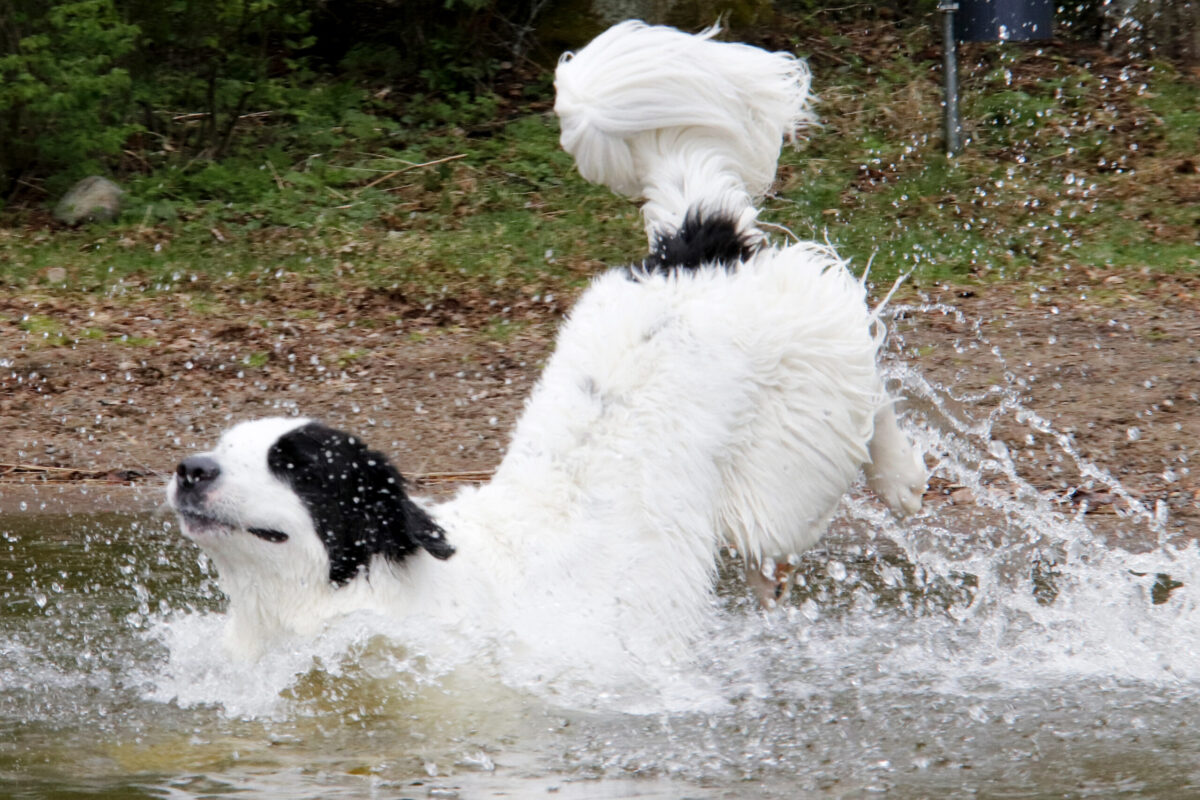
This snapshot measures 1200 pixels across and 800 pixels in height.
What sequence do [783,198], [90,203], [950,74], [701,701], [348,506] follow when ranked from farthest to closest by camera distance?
[950,74]
[90,203]
[783,198]
[701,701]
[348,506]

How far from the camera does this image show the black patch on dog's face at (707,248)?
457cm

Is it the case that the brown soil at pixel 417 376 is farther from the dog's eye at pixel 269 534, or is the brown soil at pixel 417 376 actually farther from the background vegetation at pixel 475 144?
the dog's eye at pixel 269 534

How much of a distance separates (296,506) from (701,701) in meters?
1.20

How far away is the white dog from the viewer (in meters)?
3.87

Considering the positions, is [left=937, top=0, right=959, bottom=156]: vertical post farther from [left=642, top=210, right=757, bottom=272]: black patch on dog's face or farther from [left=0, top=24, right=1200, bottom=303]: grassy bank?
[left=642, top=210, right=757, bottom=272]: black patch on dog's face

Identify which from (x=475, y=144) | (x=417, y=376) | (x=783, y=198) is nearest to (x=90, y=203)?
(x=475, y=144)

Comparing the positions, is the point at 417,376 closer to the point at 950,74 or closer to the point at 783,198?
Result: the point at 783,198

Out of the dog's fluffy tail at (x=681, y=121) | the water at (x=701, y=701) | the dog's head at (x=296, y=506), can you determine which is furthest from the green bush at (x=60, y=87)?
the dog's head at (x=296, y=506)

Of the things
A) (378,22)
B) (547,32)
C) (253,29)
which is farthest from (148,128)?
(547,32)

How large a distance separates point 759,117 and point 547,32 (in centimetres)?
801

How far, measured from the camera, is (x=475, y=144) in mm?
11773

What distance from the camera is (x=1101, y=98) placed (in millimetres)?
11938

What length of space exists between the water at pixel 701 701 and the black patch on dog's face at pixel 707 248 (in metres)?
1.02

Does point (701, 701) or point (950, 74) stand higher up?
point (950, 74)
